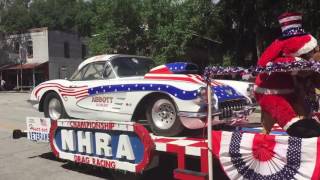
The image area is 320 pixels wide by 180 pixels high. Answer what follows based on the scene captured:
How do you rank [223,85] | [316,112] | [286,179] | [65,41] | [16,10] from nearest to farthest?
[286,179], [316,112], [223,85], [65,41], [16,10]

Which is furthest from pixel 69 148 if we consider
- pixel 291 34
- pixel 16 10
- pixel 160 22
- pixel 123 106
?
pixel 16 10

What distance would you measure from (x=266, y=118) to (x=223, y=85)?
2051mm

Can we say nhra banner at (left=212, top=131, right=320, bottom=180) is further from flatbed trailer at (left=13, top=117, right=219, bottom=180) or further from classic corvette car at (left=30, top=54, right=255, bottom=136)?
classic corvette car at (left=30, top=54, right=255, bottom=136)

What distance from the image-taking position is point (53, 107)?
31.1ft

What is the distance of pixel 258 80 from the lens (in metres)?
5.10

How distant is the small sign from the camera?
320 inches

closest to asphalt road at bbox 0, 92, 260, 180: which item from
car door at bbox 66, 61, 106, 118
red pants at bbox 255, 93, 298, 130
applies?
car door at bbox 66, 61, 106, 118

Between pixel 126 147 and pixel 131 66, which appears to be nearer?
pixel 126 147

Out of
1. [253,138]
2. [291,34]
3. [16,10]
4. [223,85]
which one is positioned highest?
[16,10]

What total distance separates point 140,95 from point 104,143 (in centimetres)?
97

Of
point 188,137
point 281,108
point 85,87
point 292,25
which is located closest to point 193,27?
point 85,87

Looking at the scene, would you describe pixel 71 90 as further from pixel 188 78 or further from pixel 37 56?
pixel 37 56

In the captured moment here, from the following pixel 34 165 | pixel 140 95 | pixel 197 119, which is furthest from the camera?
pixel 34 165

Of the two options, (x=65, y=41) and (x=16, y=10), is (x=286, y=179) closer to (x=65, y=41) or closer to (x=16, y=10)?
(x=65, y=41)
